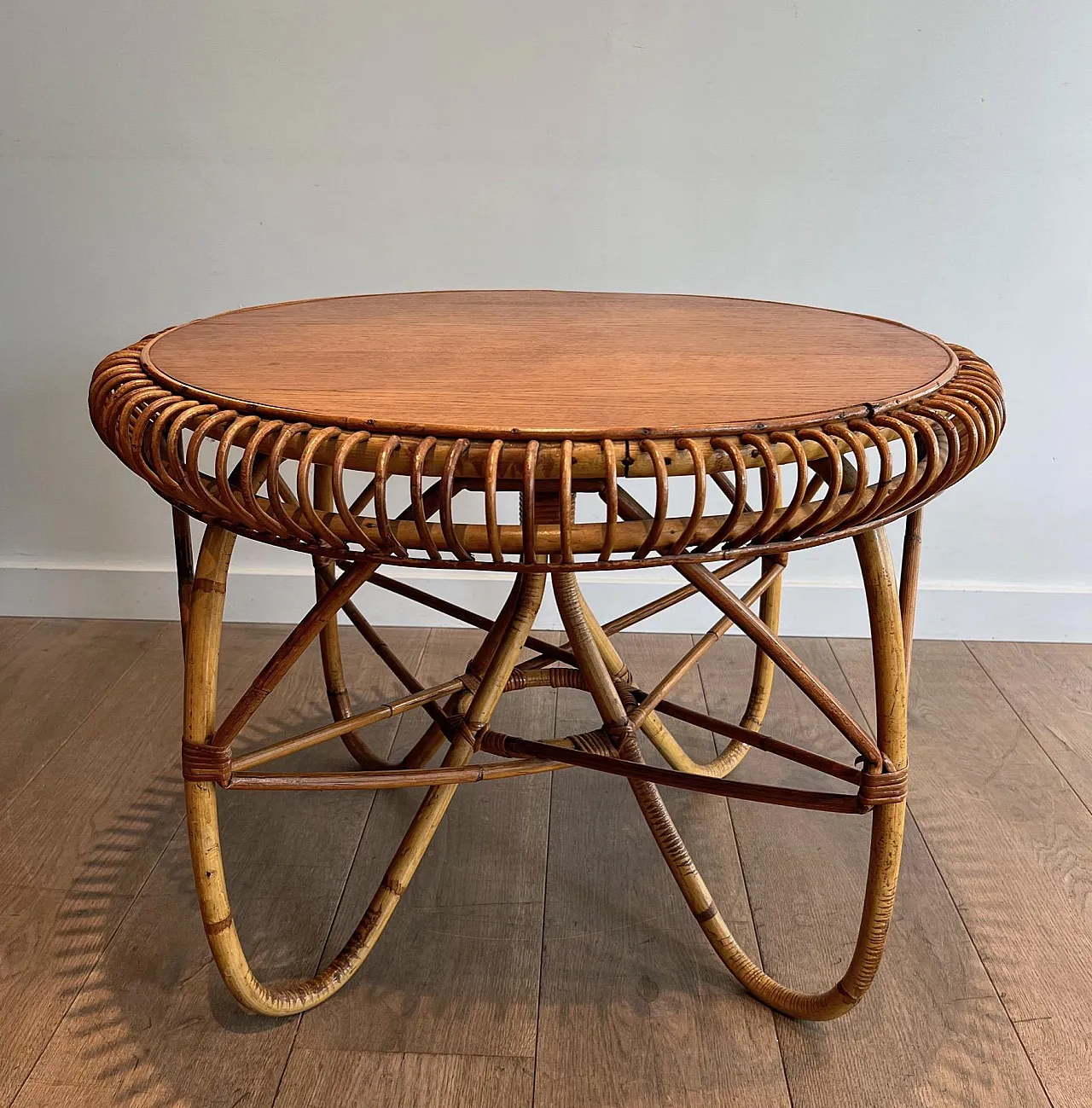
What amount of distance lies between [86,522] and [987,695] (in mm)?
1400

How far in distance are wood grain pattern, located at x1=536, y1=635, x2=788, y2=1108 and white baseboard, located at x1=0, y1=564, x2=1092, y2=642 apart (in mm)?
467

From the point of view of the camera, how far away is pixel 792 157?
149 centimetres

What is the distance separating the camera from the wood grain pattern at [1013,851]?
961mm

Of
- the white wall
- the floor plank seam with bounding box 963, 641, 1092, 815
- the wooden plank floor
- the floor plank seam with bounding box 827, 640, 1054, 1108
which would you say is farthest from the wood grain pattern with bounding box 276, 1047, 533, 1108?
the white wall

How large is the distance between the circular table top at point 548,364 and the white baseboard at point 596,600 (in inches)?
26.3

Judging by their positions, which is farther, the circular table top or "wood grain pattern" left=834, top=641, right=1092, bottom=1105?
"wood grain pattern" left=834, top=641, right=1092, bottom=1105

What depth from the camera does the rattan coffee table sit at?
0.66 m

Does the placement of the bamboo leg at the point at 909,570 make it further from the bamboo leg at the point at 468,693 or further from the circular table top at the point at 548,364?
the bamboo leg at the point at 468,693

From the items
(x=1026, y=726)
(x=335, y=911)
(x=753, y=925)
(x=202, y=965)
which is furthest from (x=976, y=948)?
(x=202, y=965)

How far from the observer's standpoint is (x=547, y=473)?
64 cm

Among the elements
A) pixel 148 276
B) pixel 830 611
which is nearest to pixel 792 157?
pixel 830 611

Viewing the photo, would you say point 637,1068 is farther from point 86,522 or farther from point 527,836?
point 86,522

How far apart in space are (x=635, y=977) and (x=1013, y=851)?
0.48 meters

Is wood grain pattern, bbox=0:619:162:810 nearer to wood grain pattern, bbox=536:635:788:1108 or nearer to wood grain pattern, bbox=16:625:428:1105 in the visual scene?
wood grain pattern, bbox=16:625:428:1105
